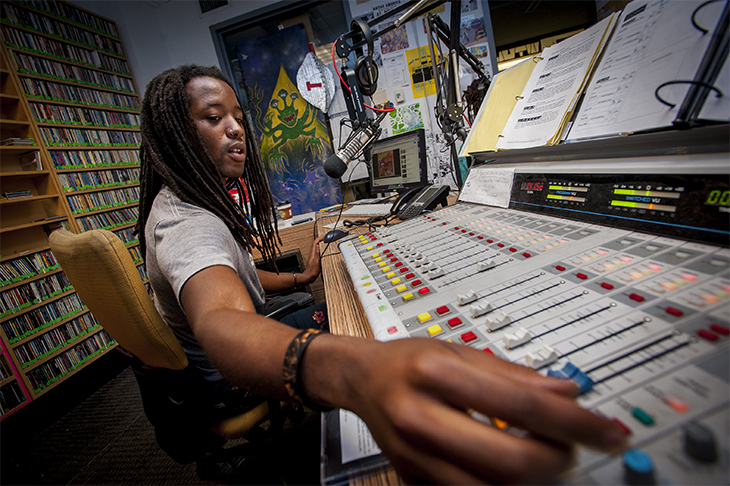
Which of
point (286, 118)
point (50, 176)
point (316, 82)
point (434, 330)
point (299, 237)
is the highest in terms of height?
point (316, 82)

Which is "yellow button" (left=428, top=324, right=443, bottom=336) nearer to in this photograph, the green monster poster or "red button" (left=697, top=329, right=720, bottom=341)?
"red button" (left=697, top=329, right=720, bottom=341)

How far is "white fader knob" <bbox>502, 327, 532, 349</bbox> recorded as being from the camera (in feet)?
1.19

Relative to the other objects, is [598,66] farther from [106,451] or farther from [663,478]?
[106,451]

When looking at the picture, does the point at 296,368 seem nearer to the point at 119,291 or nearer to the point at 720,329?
the point at 720,329

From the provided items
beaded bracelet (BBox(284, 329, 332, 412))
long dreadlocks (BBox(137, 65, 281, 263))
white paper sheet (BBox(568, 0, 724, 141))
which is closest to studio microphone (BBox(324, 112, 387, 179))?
long dreadlocks (BBox(137, 65, 281, 263))

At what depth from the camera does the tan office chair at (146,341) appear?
2.28 ft

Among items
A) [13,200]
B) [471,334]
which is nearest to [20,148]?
[13,200]

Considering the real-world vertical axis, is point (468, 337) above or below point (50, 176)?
below

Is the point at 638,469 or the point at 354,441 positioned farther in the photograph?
the point at 354,441

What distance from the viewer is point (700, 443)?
7.7 inches

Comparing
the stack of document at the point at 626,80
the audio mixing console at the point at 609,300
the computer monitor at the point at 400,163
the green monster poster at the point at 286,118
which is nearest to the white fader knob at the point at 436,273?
the audio mixing console at the point at 609,300

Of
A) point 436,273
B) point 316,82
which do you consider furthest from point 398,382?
point 316,82

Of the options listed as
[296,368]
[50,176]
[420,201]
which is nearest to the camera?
[296,368]

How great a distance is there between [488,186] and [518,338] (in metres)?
0.80
